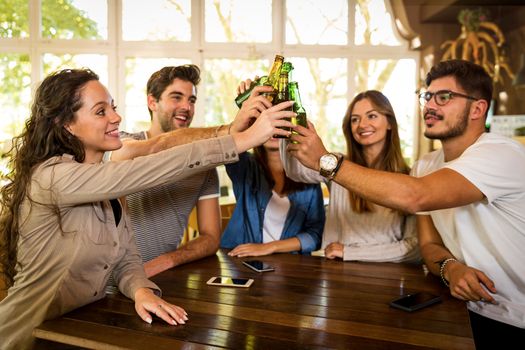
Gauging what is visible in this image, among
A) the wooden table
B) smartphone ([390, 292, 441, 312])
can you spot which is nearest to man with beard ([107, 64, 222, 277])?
the wooden table

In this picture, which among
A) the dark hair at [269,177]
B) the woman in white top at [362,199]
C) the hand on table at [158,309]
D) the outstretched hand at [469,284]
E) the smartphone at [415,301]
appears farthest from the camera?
the dark hair at [269,177]

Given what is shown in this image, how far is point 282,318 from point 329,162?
0.56 metres

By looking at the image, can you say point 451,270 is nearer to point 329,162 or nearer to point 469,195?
point 469,195

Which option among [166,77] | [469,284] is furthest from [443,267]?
[166,77]

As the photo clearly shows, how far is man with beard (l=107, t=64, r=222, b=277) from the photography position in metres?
1.94

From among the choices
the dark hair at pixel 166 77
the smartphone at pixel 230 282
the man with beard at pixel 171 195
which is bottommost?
the smartphone at pixel 230 282

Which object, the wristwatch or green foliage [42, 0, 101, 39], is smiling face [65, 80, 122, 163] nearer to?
the wristwatch

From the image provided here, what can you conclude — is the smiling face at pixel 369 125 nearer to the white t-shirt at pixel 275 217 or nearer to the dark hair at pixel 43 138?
the white t-shirt at pixel 275 217

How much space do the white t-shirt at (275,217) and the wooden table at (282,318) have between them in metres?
0.67

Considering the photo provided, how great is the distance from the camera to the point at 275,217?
2.37 m

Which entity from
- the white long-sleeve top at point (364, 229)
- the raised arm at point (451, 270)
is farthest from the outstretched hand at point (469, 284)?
the white long-sleeve top at point (364, 229)

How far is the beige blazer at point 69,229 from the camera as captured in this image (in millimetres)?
1309

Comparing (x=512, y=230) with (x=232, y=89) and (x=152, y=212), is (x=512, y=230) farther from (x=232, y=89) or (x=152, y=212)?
(x=232, y=89)

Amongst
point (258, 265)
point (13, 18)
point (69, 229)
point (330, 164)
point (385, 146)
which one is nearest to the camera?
point (69, 229)
